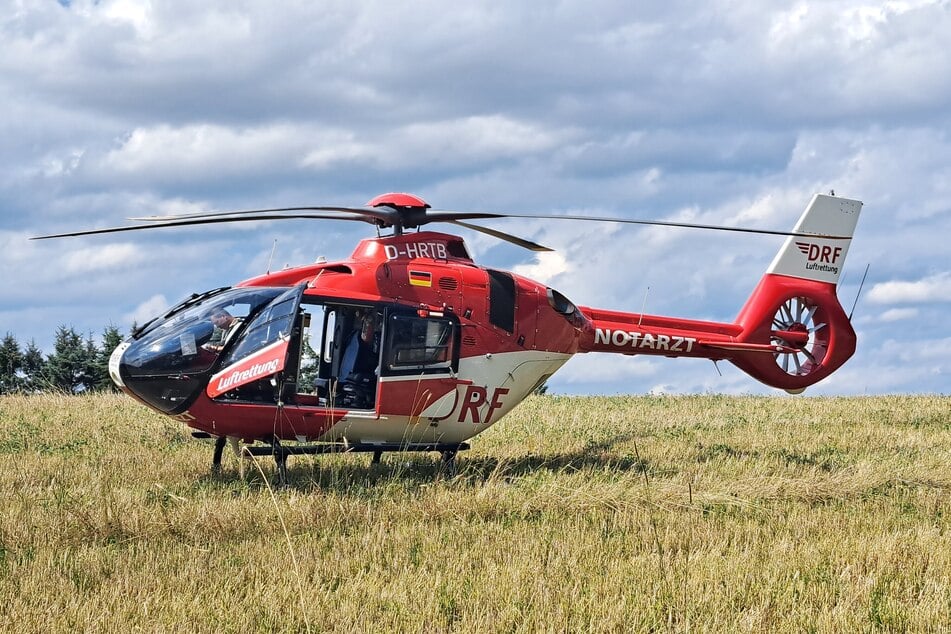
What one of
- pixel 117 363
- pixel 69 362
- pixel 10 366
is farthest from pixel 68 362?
pixel 117 363

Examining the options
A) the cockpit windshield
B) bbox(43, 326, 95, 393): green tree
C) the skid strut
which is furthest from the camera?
bbox(43, 326, 95, 393): green tree

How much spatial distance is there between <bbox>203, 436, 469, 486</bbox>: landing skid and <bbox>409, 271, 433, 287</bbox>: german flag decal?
1986mm

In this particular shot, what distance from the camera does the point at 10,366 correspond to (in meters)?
30.3

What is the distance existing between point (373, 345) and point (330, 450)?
54.0 inches

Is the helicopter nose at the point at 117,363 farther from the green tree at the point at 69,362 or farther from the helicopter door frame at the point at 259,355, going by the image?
the green tree at the point at 69,362

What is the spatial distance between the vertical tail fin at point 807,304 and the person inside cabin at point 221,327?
8357mm

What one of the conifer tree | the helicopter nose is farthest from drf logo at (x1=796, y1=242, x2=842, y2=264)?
the conifer tree

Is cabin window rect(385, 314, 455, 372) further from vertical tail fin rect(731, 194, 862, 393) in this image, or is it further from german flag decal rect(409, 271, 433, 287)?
vertical tail fin rect(731, 194, 862, 393)

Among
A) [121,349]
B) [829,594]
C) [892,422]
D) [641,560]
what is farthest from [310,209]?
[892,422]

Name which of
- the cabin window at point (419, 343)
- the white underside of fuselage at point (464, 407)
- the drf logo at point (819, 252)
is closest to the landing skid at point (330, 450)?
the white underside of fuselage at point (464, 407)

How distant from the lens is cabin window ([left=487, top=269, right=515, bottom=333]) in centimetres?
1251

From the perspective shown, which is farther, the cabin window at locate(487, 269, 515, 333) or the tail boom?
the tail boom

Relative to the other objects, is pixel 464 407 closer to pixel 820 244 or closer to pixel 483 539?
pixel 483 539

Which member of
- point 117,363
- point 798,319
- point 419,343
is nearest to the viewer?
point 117,363
